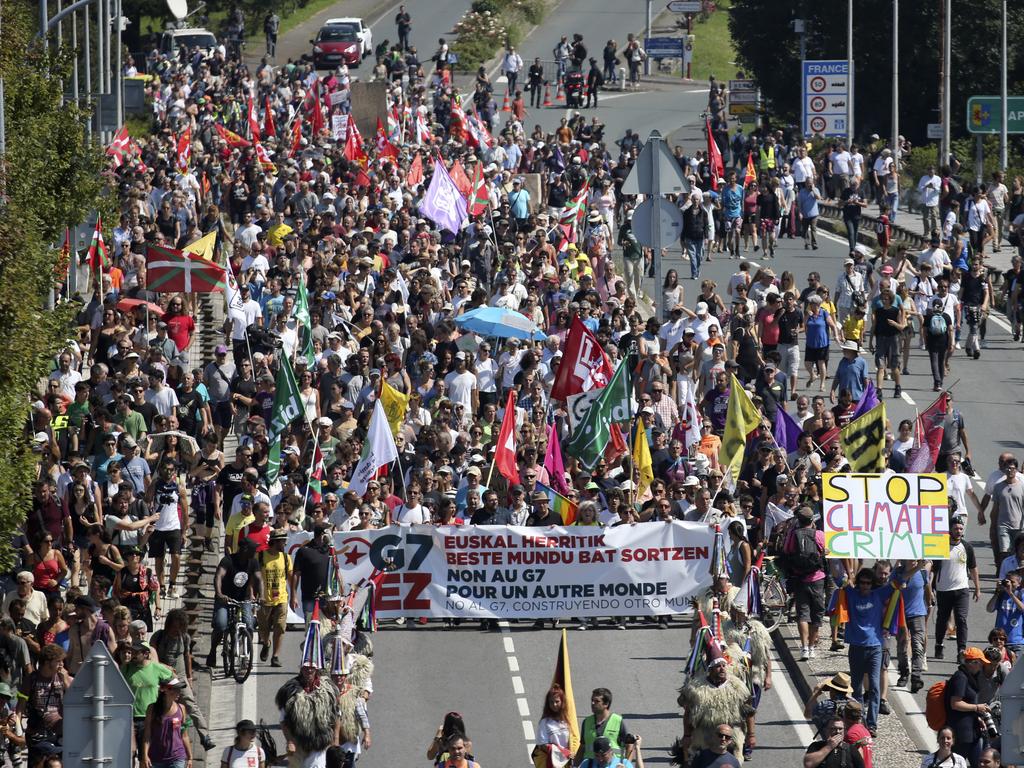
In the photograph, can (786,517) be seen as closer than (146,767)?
No

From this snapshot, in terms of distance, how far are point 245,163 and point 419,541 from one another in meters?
21.2

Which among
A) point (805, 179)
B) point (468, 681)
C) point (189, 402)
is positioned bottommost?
point (468, 681)

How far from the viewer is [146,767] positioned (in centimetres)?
1644

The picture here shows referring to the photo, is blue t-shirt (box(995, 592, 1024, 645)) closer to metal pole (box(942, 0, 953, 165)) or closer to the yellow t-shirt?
the yellow t-shirt

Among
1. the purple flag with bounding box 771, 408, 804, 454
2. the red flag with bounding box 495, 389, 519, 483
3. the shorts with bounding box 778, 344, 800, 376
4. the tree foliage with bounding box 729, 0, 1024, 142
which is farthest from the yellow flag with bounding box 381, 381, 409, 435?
the tree foliage with bounding box 729, 0, 1024, 142

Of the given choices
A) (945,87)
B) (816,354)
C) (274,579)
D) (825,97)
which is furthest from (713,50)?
(274,579)

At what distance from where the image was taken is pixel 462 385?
26562 mm

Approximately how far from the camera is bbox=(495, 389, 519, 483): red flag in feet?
75.5

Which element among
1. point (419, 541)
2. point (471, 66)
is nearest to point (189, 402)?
point (419, 541)

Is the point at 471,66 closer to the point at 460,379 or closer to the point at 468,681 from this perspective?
the point at 460,379

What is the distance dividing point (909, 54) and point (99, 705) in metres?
51.5

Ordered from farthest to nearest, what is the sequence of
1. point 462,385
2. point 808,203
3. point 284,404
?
1. point 808,203
2. point 462,385
3. point 284,404

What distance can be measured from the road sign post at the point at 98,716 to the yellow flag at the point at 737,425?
450 inches

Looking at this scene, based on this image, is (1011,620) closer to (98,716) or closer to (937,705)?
(937,705)
